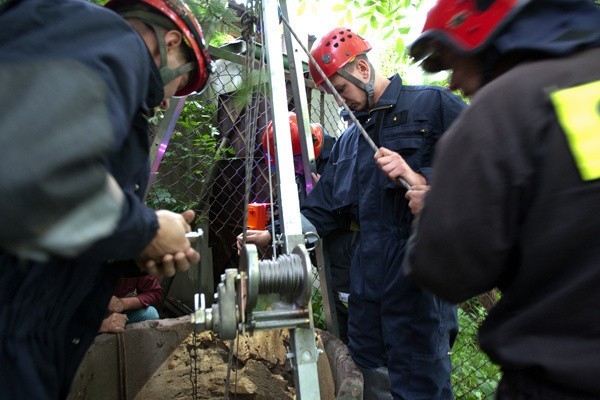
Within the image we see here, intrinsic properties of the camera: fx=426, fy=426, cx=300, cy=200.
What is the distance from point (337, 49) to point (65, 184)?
2264 mm

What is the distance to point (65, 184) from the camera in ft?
2.72

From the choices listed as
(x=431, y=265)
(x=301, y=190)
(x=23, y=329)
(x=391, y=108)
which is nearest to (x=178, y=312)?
(x=301, y=190)

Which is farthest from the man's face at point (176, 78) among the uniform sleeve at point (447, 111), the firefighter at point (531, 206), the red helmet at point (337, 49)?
the uniform sleeve at point (447, 111)

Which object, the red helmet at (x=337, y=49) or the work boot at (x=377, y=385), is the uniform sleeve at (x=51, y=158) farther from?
the work boot at (x=377, y=385)

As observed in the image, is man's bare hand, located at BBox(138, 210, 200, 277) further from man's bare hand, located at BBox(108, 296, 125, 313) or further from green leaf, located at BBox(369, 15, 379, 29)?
green leaf, located at BBox(369, 15, 379, 29)

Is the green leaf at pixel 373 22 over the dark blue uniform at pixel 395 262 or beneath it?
over

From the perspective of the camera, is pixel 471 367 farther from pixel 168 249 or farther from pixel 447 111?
pixel 168 249

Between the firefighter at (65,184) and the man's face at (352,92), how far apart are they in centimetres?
152

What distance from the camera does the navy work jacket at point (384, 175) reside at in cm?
245

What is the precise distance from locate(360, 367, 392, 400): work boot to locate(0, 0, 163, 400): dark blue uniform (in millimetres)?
1841

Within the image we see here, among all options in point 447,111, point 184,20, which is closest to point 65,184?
point 184,20

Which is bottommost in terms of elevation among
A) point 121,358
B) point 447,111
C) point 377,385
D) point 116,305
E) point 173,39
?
point 377,385

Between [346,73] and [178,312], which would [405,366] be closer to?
[346,73]

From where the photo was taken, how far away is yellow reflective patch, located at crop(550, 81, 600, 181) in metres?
0.89
